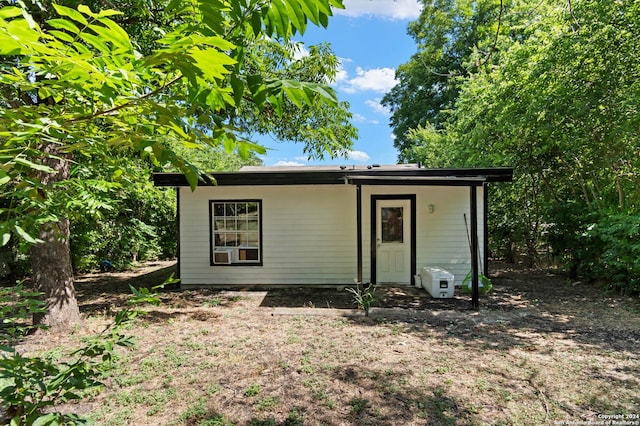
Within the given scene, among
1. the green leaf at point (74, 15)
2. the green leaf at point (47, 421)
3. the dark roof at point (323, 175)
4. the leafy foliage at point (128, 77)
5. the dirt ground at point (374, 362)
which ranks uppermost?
the dark roof at point (323, 175)

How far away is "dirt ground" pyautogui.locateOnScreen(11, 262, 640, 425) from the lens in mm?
2795

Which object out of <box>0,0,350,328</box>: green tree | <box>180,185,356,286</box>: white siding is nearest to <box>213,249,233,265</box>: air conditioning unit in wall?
<box>180,185,356,286</box>: white siding

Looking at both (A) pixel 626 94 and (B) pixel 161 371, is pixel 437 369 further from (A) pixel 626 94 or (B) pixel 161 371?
(A) pixel 626 94

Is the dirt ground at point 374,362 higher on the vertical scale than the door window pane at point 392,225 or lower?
lower

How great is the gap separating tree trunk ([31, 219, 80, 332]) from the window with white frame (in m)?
3.38

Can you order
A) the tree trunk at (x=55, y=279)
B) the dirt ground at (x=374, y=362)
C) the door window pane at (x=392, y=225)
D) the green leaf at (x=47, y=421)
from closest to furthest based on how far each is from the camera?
the green leaf at (x=47, y=421)
the dirt ground at (x=374, y=362)
the tree trunk at (x=55, y=279)
the door window pane at (x=392, y=225)

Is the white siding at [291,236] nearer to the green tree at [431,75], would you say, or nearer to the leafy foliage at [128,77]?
the leafy foliage at [128,77]

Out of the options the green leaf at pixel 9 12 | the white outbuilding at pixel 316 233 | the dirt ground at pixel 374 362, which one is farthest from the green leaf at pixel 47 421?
the white outbuilding at pixel 316 233

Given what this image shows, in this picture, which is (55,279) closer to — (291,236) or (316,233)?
(291,236)

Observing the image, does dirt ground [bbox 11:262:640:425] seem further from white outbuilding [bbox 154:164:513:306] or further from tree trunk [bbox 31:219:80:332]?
white outbuilding [bbox 154:164:513:306]

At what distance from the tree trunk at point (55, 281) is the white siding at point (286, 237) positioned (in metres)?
3.23

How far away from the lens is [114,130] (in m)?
1.24

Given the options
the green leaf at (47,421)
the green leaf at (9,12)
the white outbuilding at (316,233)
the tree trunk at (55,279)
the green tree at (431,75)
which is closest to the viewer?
the green leaf at (9,12)

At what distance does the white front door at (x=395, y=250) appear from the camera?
303 inches
